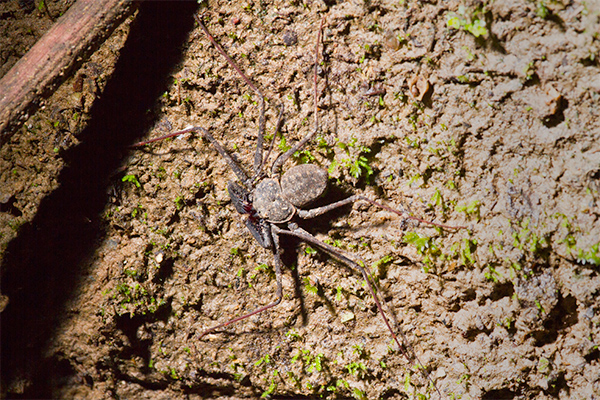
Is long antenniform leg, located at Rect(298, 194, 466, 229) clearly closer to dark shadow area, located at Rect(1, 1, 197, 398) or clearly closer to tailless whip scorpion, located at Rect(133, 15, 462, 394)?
tailless whip scorpion, located at Rect(133, 15, 462, 394)

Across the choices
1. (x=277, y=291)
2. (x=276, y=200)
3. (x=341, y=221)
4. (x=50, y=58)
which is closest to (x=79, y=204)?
(x=50, y=58)

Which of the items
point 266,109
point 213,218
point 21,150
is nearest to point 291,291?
point 213,218

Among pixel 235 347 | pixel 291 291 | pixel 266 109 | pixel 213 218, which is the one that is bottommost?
pixel 235 347

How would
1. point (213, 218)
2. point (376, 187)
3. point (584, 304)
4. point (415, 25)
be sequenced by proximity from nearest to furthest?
point (584, 304), point (415, 25), point (376, 187), point (213, 218)

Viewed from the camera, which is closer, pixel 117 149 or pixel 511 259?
pixel 511 259

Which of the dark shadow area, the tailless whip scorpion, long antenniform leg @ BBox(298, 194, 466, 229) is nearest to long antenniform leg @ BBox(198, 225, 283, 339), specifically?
the tailless whip scorpion

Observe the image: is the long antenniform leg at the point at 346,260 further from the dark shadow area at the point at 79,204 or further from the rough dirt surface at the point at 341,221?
the dark shadow area at the point at 79,204

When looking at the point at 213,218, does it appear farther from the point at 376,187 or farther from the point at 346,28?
the point at 346,28
